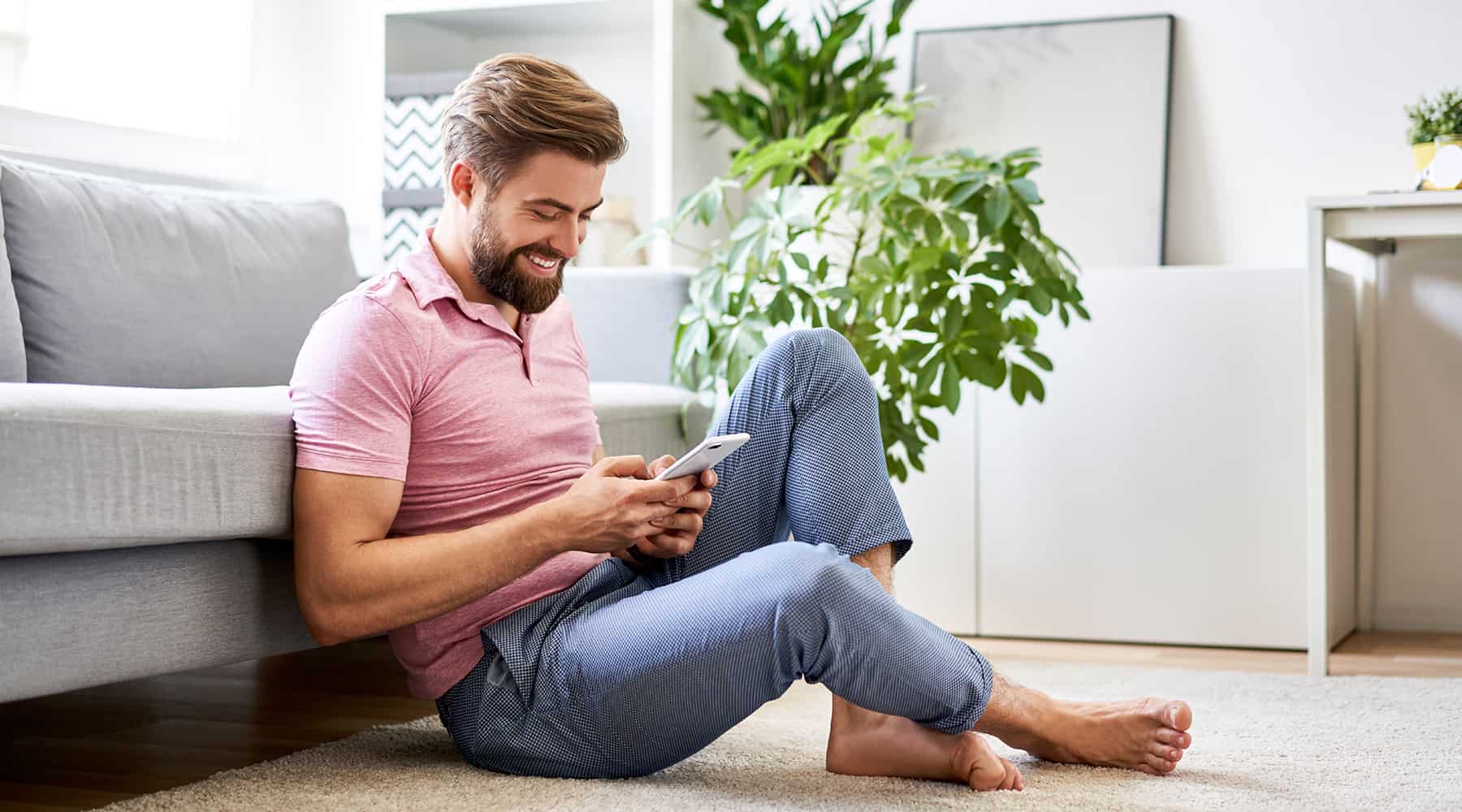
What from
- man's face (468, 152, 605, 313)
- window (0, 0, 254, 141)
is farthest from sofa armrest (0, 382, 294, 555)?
window (0, 0, 254, 141)

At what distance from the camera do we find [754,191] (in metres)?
3.33

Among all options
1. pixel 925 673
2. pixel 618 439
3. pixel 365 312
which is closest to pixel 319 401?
pixel 365 312

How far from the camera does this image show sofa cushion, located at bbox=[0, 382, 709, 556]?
1240 mm

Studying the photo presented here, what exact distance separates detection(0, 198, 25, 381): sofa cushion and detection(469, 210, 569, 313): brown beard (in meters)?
0.60

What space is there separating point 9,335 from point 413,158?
144 centimetres

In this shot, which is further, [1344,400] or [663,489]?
[1344,400]

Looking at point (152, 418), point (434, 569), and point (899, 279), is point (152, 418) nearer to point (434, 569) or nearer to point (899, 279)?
point (434, 569)

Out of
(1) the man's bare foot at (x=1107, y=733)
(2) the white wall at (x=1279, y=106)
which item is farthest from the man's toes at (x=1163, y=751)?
(2) the white wall at (x=1279, y=106)

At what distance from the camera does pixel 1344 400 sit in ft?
8.95

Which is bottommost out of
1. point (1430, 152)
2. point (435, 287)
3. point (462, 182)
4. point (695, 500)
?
point (695, 500)

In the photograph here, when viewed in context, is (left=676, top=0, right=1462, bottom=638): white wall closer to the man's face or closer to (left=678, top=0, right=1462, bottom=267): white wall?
(left=678, top=0, right=1462, bottom=267): white wall

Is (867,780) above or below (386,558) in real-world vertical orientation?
below

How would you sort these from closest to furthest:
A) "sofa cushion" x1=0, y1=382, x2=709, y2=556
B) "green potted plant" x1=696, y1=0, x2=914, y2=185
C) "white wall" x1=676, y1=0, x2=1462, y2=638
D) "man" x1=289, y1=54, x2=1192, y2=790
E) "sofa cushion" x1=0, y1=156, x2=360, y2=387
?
"sofa cushion" x1=0, y1=382, x2=709, y2=556 < "man" x1=289, y1=54, x2=1192, y2=790 < "sofa cushion" x1=0, y1=156, x2=360, y2=387 < "white wall" x1=676, y1=0, x2=1462, y2=638 < "green potted plant" x1=696, y1=0, x2=914, y2=185

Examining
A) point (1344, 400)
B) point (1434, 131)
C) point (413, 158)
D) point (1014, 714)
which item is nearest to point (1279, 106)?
point (1434, 131)
